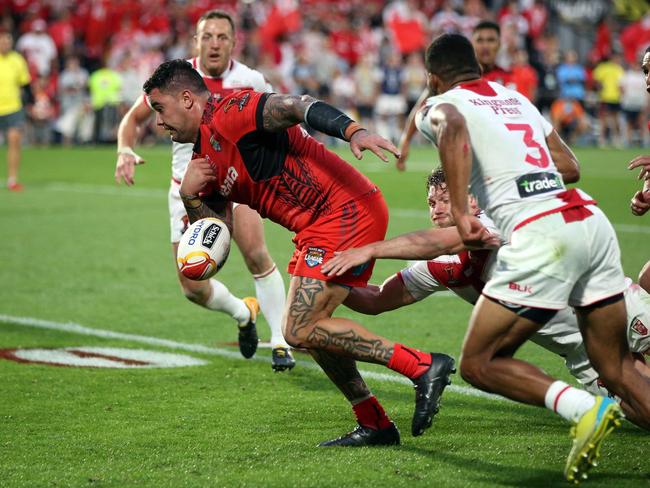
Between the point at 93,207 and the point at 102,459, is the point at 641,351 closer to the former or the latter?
the point at 102,459

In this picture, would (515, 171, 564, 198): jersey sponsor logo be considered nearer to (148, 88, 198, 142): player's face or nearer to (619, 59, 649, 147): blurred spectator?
(148, 88, 198, 142): player's face

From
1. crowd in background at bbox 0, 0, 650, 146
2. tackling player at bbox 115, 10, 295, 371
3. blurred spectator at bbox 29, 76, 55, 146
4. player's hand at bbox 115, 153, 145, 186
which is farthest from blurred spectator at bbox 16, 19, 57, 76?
player's hand at bbox 115, 153, 145, 186

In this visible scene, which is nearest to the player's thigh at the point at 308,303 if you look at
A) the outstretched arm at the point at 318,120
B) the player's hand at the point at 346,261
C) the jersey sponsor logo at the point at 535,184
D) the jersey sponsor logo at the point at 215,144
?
the player's hand at the point at 346,261

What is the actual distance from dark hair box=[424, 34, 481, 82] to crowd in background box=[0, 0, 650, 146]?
22.6 metres

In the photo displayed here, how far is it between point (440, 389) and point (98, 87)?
81.5 ft

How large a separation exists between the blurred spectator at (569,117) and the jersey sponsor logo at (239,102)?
2326 cm

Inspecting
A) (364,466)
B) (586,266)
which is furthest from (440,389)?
(586,266)

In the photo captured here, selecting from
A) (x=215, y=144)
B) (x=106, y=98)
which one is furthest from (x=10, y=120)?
(x=215, y=144)

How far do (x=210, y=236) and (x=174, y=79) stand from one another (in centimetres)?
86

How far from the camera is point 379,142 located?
529 centimetres

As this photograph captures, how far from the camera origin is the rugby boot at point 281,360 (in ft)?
24.5

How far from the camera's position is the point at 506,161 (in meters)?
5.06

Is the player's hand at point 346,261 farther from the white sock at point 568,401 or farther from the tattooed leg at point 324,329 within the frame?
the white sock at point 568,401

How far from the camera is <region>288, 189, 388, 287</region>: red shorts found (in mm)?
5691
